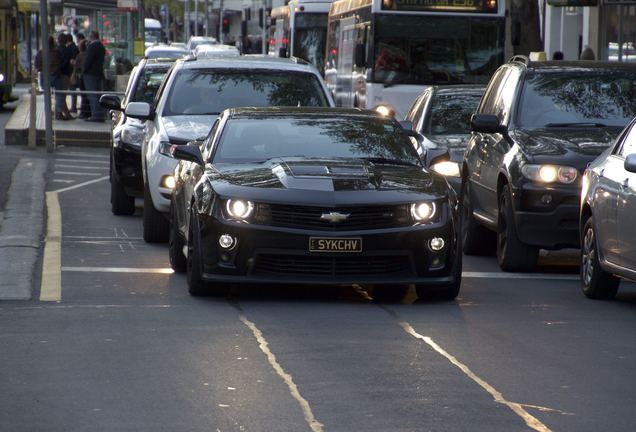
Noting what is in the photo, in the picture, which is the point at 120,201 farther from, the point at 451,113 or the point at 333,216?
the point at 333,216

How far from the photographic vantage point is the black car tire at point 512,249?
1346 cm

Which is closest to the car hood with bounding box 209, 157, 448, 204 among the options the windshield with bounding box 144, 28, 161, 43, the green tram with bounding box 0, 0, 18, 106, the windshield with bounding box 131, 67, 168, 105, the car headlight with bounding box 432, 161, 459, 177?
the car headlight with bounding box 432, 161, 459, 177

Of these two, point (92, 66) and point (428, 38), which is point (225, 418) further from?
point (92, 66)

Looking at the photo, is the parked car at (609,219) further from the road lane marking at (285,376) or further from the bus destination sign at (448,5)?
the bus destination sign at (448,5)

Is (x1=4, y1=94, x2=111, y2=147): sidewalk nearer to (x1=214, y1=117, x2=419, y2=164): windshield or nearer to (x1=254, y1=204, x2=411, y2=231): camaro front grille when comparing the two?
(x1=214, y1=117, x2=419, y2=164): windshield

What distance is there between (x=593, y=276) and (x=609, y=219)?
1.86 feet

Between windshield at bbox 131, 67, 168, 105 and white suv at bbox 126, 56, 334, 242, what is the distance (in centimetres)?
321

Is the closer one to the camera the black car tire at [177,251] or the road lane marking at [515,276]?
the black car tire at [177,251]

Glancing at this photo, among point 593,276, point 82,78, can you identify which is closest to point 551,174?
point 593,276

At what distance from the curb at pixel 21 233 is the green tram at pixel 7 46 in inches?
738

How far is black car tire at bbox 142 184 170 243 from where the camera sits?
15328mm

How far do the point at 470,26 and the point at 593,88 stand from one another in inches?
468

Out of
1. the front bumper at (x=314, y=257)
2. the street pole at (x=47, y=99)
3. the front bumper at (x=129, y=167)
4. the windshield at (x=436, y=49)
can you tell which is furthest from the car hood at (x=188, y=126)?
the street pole at (x=47, y=99)

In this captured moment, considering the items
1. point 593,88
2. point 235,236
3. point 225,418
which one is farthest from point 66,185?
point 225,418
